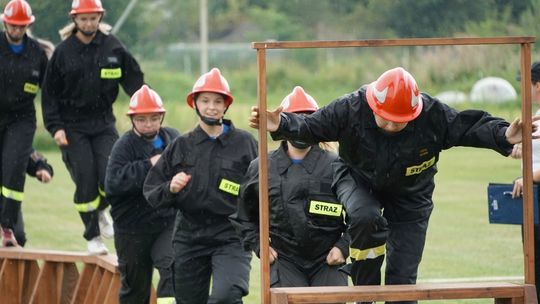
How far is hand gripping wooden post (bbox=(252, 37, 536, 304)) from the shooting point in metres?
7.42

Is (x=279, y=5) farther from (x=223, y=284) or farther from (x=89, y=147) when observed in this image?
(x=223, y=284)

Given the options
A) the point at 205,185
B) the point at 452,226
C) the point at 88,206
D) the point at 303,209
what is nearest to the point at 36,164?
the point at 88,206

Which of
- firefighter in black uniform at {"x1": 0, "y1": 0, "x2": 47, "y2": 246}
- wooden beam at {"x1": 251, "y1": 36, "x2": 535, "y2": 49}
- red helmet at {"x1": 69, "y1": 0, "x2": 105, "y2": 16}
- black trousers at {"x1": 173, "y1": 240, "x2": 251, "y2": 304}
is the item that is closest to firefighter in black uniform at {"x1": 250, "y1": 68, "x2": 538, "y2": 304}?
wooden beam at {"x1": 251, "y1": 36, "x2": 535, "y2": 49}

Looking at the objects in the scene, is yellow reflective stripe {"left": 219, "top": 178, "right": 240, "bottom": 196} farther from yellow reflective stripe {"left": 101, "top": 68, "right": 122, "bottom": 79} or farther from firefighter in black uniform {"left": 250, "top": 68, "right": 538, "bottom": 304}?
yellow reflective stripe {"left": 101, "top": 68, "right": 122, "bottom": 79}

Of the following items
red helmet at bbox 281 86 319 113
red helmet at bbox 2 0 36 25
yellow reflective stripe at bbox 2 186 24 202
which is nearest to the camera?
red helmet at bbox 281 86 319 113

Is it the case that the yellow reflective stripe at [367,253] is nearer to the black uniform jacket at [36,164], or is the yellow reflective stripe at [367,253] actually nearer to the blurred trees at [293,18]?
the black uniform jacket at [36,164]

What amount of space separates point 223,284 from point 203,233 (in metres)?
0.44

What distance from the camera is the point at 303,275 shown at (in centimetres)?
890

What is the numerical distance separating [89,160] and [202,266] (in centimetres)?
263

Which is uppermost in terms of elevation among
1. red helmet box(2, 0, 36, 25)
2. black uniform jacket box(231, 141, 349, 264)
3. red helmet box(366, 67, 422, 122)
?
red helmet box(2, 0, 36, 25)

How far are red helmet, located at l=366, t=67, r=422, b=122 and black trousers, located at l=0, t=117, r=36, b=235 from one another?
18.0 feet

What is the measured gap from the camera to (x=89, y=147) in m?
12.2

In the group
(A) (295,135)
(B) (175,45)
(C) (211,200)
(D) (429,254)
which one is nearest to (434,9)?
(D) (429,254)

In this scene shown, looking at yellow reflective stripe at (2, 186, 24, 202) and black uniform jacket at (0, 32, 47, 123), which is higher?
black uniform jacket at (0, 32, 47, 123)
